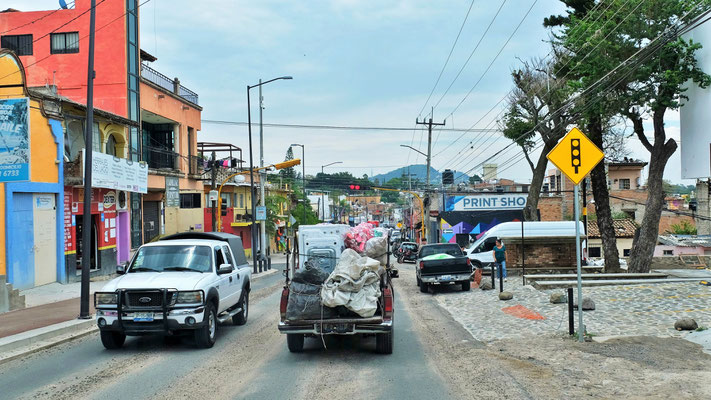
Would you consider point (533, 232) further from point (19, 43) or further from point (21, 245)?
point (19, 43)

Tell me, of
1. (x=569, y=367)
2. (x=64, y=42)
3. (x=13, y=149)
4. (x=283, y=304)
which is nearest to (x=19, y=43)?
(x=64, y=42)

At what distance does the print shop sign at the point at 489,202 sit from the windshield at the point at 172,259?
134ft

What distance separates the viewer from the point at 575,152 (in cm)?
1016

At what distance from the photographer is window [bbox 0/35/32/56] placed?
32.9m

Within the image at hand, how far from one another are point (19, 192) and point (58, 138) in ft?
9.92

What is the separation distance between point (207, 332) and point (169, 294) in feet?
3.50

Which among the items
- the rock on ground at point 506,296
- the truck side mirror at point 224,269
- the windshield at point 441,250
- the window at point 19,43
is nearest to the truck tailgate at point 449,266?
the windshield at point 441,250

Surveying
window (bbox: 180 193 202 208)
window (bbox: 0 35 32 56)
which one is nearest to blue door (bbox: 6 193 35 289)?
window (bbox: 0 35 32 56)

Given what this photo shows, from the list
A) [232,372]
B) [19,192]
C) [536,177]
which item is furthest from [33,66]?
[232,372]

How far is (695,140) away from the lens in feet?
61.0

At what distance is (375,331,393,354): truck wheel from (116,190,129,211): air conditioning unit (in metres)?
20.4

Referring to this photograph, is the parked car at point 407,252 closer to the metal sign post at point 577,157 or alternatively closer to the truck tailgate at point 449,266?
the truck tailgate at point 449,266

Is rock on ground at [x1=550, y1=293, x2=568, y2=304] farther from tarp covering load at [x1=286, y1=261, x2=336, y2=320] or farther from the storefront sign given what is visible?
the storefront sign

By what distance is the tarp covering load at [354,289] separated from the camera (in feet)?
31.6
